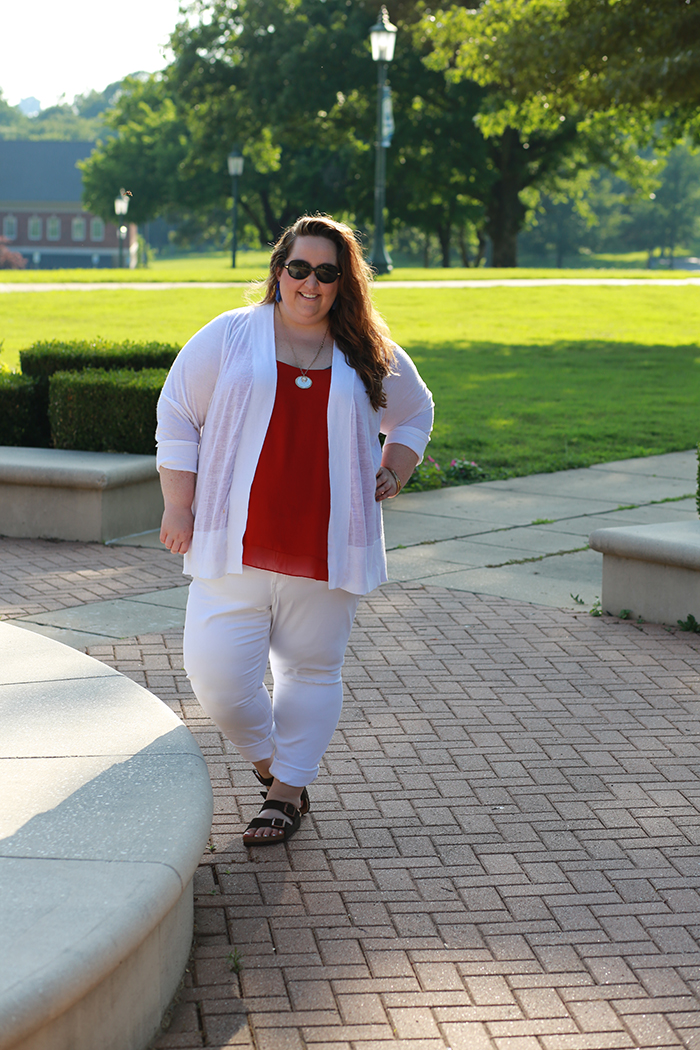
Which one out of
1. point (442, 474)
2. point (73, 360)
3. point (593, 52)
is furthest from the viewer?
point (593, 52)

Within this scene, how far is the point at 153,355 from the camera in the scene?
30.2 feet

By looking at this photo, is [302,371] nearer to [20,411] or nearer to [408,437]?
[408,437]

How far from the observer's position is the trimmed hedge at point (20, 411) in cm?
873

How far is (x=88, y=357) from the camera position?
30.0ft

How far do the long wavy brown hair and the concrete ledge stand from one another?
169 inches

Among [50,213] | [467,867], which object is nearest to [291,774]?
[467,867]

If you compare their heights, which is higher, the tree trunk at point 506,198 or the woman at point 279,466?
the tree trunk at point 506,198

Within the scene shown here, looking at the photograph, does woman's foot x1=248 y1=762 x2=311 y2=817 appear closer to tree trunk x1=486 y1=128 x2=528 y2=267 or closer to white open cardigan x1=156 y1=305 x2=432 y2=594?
white open cardigan x1=156 y1=305 x2=432 y2=594

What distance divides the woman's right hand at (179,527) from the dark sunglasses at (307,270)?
2.33 ft

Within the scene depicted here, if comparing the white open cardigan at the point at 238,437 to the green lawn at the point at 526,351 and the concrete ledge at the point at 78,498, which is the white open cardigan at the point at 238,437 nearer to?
the concrete ledge at the point at 78,498

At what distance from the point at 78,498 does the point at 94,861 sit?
514 cm

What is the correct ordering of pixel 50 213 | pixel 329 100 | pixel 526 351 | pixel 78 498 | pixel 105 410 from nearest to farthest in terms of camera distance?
pixel 78 498, pixel 105 410, pixel 526 351, pixel 329 100, pixel 50 213

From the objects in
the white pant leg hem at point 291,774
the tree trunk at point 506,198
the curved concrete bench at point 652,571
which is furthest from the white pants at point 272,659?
the tree trunk at point 506,198

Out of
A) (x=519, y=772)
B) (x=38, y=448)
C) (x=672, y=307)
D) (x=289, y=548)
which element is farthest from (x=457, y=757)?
(x=672, y=307)
